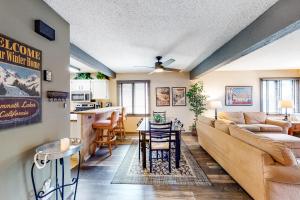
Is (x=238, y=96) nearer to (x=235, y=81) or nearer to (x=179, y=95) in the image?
(x=235, y=81)

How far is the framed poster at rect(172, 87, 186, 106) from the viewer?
6980mm

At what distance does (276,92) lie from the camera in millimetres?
6781

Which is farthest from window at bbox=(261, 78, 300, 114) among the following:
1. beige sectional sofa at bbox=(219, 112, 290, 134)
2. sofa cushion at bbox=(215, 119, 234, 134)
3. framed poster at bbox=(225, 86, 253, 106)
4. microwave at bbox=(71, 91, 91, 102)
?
microwave at bbox=(71, 91, 91, 102)

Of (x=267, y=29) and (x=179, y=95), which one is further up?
(x=267, y=29)

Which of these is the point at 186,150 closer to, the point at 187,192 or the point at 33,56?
the point at 187,192

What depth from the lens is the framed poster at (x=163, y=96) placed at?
699 cm

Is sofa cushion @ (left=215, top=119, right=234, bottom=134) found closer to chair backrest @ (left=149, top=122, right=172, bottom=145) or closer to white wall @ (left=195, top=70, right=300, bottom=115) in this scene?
chair backrest @ (left=149, top=122, right=172, bottom=145)

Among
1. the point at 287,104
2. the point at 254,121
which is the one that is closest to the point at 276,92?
the point at 287,104

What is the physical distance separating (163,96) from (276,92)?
4.19 metres

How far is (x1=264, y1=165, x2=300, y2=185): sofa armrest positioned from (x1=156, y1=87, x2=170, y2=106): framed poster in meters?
5.02

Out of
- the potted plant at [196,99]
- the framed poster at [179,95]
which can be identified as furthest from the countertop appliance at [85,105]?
the potted plant at [196,99]

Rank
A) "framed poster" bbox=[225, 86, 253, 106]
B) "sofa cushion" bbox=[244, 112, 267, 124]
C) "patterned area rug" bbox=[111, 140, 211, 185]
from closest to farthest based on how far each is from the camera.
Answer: "patterned area rug" bbox=[111, 140, 211, 185]
"sofa cushion" bbox=[244, 112, 267, 124]
"framed poster" bbox=[225, 86, 253, 106]

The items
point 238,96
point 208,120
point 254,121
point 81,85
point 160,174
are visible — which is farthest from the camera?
point 238,96

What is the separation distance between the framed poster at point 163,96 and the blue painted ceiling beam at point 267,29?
3554mm
